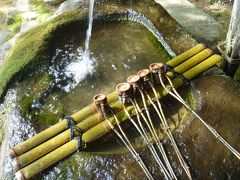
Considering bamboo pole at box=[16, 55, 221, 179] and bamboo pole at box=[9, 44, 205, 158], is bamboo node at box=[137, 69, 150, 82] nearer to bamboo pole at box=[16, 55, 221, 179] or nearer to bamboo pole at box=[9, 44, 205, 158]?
bamboo pole at box=[16, 55, 221, 179]

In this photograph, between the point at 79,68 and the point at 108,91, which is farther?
the point at 79,68

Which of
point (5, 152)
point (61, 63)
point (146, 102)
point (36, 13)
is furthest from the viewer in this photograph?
point (36, 13)

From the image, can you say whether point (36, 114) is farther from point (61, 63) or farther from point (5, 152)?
point (61, 63)

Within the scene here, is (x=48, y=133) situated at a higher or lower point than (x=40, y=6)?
lower

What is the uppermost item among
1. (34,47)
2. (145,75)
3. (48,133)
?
(34,47)

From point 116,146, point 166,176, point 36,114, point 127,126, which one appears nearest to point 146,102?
point 127,126

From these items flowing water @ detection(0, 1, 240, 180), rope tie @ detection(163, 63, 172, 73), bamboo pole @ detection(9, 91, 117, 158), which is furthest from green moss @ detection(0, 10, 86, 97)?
rope tie @ detection(163, 63, 172, 73)

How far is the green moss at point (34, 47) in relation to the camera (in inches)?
183

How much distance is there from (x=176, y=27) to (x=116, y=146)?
7.46ft

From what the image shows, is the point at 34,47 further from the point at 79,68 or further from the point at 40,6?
the point at 40,6

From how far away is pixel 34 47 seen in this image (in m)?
4.94

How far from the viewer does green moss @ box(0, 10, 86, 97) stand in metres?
4.64

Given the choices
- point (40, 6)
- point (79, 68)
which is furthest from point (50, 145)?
point (40, 6)

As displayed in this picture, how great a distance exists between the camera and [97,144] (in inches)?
151
